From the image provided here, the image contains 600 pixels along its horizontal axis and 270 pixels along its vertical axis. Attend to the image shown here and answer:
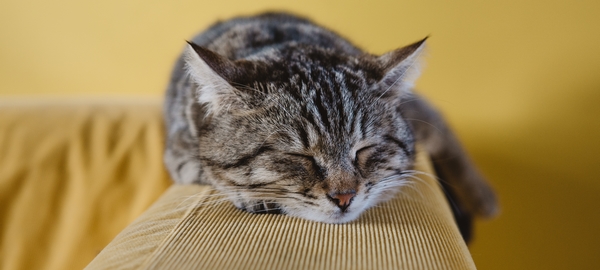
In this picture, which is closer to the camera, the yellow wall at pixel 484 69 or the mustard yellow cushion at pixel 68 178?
the mustard yellow cushion at pixel 68 178

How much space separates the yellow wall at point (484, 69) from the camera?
1513 mm

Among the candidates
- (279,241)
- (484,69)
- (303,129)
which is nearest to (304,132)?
(303,129)

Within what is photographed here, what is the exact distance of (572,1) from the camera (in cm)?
144

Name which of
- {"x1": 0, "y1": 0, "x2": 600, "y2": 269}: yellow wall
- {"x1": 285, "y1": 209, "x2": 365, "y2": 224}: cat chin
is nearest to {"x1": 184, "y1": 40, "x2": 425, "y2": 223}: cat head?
{"x1": 285, "y1": 209, "x2": 365, "y2": 224}: cat chin

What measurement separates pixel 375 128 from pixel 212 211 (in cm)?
35

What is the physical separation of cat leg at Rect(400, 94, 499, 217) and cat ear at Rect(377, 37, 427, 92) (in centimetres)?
32

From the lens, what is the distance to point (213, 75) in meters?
0.78

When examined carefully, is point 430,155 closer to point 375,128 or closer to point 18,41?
point 375,128

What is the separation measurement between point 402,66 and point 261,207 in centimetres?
41

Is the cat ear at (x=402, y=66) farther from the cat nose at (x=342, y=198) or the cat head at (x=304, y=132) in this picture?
the cat nose at (x=342, y=198)

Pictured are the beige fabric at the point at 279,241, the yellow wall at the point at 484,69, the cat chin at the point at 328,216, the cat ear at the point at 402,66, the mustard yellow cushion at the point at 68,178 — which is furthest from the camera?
the yellow wall at the point at 484,69

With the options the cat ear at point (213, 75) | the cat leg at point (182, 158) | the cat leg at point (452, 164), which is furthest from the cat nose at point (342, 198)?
the cat leg at point (452, 164)

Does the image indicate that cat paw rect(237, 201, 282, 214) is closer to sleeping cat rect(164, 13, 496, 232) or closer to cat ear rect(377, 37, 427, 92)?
sleeping cat rect(164, 13, 496, 232)

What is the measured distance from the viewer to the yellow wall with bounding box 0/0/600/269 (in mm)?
1513
